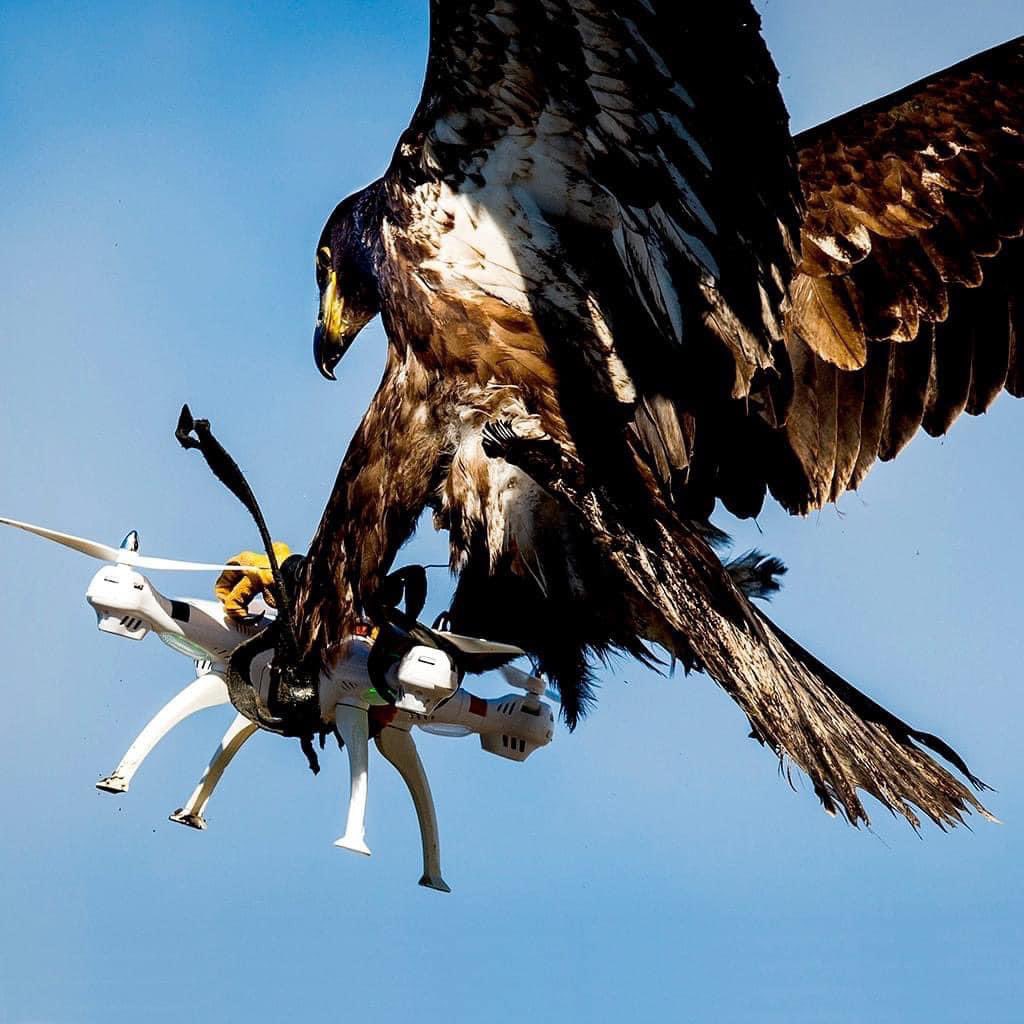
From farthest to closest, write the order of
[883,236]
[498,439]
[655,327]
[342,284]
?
[883,236], [342,284], [655,327], [498,439]

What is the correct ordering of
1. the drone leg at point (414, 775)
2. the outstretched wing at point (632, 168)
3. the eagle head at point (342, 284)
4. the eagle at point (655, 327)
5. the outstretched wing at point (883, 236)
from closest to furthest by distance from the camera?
the outstretched wing at point (632, 168)
the eagle at point (655, 327)
the drone leg at point (414, 775)
the eagle head at point (342, 284)
the outstretched wing at point (883, 236)

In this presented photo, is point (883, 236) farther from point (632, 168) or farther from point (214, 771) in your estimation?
point (214, 771)

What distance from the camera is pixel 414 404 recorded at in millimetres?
5062

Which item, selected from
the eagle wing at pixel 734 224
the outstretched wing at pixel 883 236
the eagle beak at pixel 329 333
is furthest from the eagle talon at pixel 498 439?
the outstretched wing at pixel 883 236

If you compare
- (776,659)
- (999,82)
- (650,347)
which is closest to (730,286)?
(650,347)

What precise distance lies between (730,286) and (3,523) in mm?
1857

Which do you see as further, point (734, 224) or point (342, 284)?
point (342, 284)

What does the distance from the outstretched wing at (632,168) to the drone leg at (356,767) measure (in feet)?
3.44

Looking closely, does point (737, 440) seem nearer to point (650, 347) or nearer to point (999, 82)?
point (650, 347)

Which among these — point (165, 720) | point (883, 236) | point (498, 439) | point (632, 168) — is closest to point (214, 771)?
point (165, 720)

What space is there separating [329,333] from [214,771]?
4.26ft

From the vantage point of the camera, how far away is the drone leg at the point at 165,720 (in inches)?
182

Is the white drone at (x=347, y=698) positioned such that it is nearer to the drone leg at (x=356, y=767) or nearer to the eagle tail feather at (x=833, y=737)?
the drone leg at (x=356, y=767)

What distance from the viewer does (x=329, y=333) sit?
547cm
